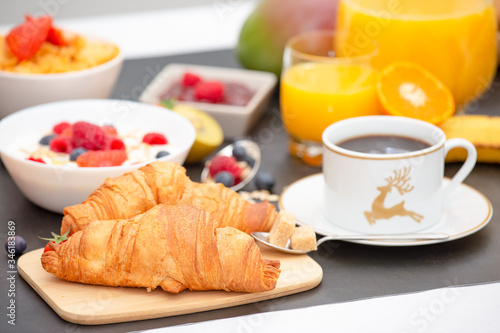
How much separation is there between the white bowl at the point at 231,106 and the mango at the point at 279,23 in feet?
0.19

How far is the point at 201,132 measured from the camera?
1.49 meters

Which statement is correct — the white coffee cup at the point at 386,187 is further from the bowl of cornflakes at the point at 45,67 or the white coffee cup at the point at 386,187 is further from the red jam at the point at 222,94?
the bowl of cornflakes at the point at 45,67

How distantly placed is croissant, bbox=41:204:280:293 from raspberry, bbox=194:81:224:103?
2.28 ft

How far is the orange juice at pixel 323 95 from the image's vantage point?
1453mm

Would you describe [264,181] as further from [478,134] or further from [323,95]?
[478,134]

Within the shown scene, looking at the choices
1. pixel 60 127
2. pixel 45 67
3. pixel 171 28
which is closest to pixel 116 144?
pixel 60 127

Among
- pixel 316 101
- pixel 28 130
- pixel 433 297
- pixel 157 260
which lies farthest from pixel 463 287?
pixel 28 130

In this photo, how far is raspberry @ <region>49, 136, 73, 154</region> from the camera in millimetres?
1300

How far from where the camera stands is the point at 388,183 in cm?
109

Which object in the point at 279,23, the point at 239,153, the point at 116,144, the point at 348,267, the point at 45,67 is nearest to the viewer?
the point at 348,267

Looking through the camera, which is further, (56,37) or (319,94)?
(56,37)

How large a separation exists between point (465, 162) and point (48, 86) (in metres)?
0.89

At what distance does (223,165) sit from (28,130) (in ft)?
1.30

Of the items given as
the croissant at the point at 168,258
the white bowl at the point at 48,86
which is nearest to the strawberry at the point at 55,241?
the croissant at the point at 168,258
